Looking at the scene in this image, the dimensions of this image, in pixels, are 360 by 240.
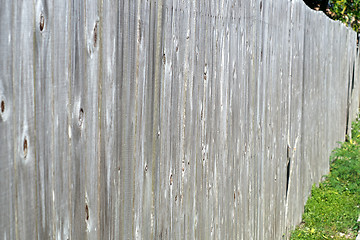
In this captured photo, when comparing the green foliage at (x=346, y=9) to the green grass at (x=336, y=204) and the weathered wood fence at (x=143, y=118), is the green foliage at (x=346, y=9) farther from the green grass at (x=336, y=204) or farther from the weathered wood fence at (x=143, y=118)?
the weathered wood fence at (x=143, y=118)

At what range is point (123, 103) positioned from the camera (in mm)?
2287

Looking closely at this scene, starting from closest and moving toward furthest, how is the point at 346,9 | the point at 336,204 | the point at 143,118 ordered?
the point at 143,118 → the point at 336,204 → the point at 346,9

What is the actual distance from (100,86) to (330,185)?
639 centimetres

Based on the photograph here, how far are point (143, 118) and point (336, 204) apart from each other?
17.4 feet

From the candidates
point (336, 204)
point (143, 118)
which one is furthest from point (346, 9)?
point (143, 118)

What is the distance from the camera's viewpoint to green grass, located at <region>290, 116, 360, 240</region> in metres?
6.14

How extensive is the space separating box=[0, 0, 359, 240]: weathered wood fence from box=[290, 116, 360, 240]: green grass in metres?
1.16

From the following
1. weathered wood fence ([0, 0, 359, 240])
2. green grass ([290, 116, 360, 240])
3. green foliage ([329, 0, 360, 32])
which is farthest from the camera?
green foliage ([329, 0, 360, 32])

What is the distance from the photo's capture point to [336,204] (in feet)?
23.3

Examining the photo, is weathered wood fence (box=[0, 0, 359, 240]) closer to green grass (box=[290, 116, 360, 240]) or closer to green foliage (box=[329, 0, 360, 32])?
green grass (box=[290, 116, 360, 240])

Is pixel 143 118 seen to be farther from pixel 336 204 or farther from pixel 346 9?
pixel 346 9

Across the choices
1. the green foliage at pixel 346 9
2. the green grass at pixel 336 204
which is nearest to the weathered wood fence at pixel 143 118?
the green grass at pixel 336 204

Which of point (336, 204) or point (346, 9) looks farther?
point (346, 9)

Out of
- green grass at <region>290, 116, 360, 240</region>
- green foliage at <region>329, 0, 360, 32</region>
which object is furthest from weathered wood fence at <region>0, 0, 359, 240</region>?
green foliage at <region>329, 0, 360, 32</region>
